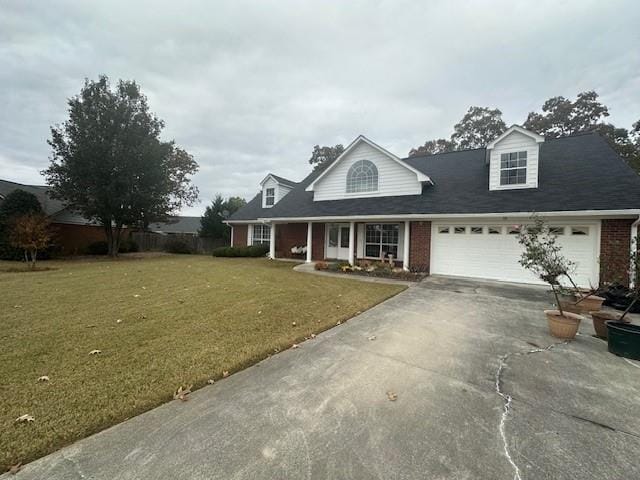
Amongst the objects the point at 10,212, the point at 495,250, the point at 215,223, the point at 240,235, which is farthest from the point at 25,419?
the point at 215,223

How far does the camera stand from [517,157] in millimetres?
11031

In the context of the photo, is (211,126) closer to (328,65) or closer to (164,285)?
(328,65)

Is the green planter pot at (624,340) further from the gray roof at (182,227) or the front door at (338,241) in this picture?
the gray roof at (182,227)

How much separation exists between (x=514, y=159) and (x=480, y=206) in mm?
2737

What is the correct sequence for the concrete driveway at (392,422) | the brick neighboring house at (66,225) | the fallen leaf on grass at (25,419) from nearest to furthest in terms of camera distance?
1. the concrete driveway at (392,422)
2. the fallen leaf on grass at (25,419)
3. the brick neighboring house at (66,225)

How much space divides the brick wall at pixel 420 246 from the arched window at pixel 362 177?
3.39m

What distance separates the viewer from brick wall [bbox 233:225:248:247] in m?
20.7

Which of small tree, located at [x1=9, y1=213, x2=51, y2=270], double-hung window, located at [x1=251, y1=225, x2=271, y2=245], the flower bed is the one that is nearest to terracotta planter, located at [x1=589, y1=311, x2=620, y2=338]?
the flower bed

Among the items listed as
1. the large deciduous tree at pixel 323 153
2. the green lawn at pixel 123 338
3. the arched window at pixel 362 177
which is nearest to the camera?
the green lawn at pixel 123 338

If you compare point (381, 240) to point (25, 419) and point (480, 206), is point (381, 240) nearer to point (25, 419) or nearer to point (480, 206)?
point (480, 206)

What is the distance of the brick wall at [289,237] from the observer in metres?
17.3

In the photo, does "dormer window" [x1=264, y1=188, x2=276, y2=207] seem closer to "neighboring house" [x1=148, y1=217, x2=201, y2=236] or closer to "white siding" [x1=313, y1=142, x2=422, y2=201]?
"white siding" [x1=313, y1=142, x2=422, y2=201]

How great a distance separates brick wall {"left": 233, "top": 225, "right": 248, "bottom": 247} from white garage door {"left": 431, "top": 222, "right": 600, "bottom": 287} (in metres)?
13.9

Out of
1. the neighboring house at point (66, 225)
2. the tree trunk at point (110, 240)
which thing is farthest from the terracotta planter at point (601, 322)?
the neighboring house at point (66, 225)
